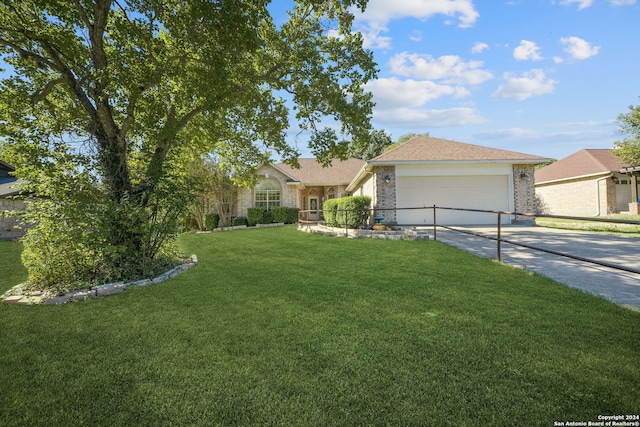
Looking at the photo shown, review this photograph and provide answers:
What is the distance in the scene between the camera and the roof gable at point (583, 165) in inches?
771

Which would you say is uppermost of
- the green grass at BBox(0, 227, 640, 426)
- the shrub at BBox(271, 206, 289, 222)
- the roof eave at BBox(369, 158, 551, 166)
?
the roof eave at BBox(369, 158, 551, 166)

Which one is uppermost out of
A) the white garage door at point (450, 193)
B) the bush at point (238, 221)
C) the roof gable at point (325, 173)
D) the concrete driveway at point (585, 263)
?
the roof gable at point (325, 173)

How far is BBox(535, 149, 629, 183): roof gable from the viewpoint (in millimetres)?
19594

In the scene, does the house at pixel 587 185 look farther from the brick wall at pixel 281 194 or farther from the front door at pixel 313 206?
the brick wall at pixel 281 194

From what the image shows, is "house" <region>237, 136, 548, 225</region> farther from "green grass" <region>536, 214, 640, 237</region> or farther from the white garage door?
"green grass" <region>536, 214, 640, 237</region>

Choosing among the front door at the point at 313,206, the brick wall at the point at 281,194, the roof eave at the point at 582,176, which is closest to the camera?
the roof eave at the point at 582,176

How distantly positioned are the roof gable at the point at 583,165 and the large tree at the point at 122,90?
21071 mm

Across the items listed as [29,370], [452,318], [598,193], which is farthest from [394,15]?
[598,193]

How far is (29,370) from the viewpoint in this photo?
91.9 inches

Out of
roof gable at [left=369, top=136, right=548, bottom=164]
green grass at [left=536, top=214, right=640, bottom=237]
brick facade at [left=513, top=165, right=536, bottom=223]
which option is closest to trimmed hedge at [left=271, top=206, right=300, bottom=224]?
roof gable at [left=369, top=136, right=548, bottom=164]

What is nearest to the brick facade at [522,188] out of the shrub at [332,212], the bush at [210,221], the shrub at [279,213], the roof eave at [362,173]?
the roof eave at [362,173]

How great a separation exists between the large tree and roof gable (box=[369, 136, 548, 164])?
6.08m

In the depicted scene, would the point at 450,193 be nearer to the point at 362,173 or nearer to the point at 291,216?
the point at 362,173

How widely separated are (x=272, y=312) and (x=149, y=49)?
6183 mm
